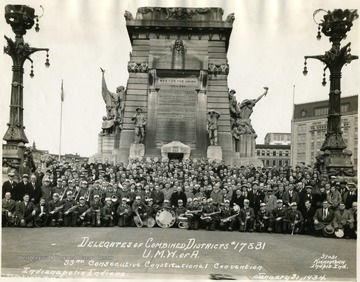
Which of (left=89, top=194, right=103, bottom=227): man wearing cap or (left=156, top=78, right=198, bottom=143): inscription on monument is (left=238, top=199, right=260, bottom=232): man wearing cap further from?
(left=156, top=78, right=198, bottom=143): inscription on monument

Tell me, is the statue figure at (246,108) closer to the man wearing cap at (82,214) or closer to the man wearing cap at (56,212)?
the man wearing cap at (82,214)

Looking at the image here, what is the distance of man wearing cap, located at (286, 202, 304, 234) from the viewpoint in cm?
1159

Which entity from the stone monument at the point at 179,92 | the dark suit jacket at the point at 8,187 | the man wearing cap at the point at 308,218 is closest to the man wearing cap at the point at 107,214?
the dark suit jacket at the point at 8,187

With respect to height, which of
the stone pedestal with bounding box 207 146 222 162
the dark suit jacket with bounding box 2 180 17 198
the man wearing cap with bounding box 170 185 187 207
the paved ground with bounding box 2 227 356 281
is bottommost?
the paved ground with bounding box 2 227 356 281

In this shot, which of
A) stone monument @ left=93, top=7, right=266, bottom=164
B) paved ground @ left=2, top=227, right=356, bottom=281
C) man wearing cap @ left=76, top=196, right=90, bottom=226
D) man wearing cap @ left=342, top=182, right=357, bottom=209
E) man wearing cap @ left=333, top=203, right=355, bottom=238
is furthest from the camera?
stone monument @ left=93, top=7, right=266, bottom=164

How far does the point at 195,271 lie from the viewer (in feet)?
30.3

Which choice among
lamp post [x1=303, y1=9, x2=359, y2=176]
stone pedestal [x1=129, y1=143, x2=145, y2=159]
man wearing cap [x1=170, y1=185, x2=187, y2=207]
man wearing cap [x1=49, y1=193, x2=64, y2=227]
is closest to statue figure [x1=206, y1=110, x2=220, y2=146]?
stone pedestal [x1=129, y1=143, x2=145, y2=159]

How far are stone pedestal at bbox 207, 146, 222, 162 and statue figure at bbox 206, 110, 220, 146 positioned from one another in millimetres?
218

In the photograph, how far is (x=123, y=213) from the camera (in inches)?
482

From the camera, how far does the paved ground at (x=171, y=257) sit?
9102mm

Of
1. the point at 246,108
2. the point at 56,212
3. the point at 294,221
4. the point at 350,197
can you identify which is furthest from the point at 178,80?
the point at 350,197

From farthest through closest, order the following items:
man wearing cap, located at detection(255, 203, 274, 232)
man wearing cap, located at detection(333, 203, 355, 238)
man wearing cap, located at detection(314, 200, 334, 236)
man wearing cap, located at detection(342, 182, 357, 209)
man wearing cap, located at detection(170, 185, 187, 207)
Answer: man wearing cap, located at detection(170, 185, 187, 207), man wearing cap, located at detection(255, 203, 274, 232), man wearing cap, located at detection(314, 200, 334, 236), man wearing cap, located at detection(342, 182, 357, 209), man wearing cap, located at detection(333, 203, 355, 238)

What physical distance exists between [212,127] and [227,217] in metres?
8.71

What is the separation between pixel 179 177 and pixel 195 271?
20.9 feet
